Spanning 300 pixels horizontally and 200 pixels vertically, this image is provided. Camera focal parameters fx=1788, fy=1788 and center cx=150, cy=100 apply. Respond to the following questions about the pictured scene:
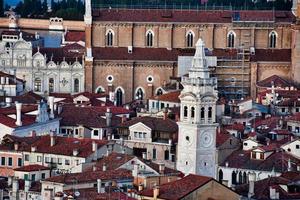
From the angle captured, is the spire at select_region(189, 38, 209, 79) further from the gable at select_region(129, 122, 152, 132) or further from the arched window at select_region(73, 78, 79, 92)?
the arched window at select_region(73, 78, 79, 92)

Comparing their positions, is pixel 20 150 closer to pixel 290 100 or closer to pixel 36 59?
pixel 290 100

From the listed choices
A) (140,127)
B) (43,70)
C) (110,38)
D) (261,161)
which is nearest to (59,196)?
(261,161)

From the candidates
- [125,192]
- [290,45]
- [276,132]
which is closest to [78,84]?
[290,45]

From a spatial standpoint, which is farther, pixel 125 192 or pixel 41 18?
pixel 41 18

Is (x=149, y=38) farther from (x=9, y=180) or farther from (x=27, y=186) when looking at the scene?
(x=27, y=186)

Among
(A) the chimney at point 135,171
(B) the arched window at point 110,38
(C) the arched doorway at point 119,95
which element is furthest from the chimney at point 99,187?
(B) the arched window at point 110,38

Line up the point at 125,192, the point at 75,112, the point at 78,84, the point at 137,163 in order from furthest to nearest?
1. the point at 78,84
2. the point at 75,112
3. the point at 137,163
4. the point at 125,192

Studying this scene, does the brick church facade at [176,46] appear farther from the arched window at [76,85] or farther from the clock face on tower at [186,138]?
the clock face on tower at [186,138]
